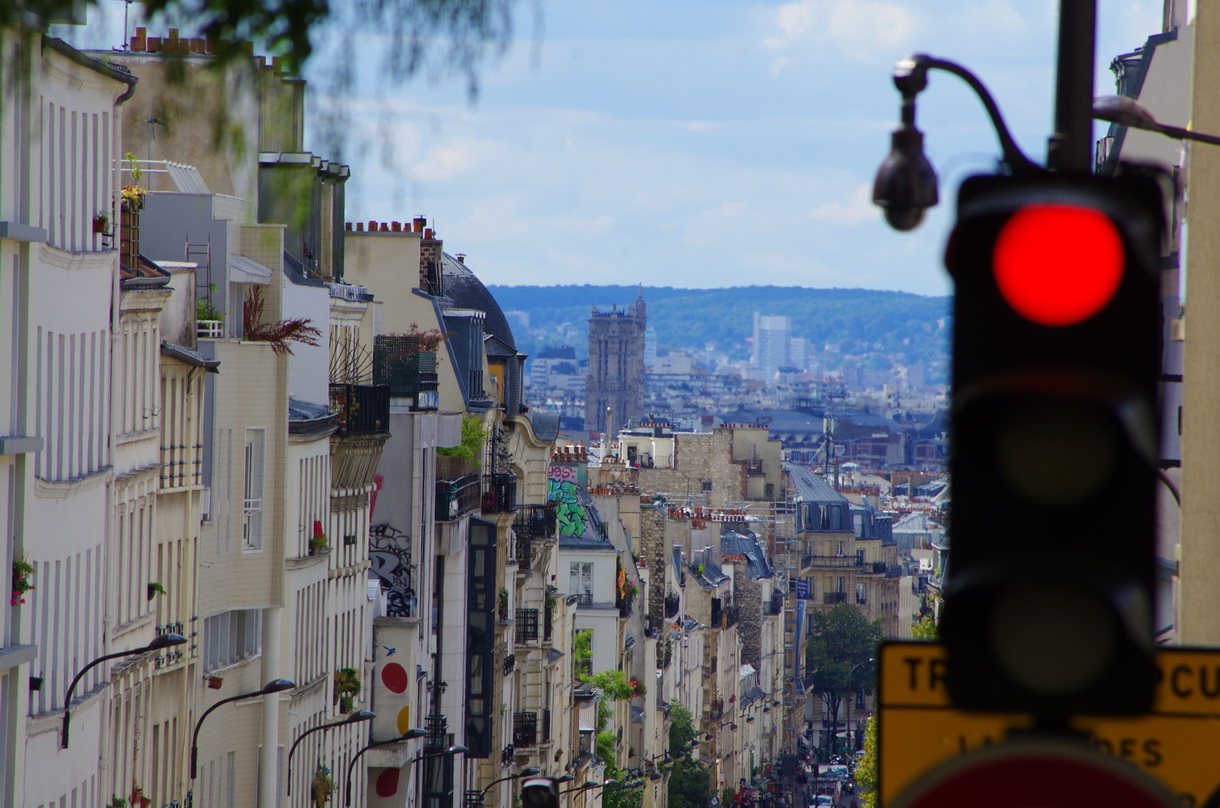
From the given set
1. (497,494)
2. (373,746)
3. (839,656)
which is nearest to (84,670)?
(373,746)

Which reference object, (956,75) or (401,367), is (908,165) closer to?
(956,75)

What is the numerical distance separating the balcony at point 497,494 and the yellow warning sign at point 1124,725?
5058cm

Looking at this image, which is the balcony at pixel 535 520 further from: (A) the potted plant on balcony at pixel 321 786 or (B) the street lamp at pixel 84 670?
(B) the street lamp at pixel 84 670

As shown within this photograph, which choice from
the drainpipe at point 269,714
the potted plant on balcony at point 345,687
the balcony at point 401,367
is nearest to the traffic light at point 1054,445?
the drainpipe at point 269,714

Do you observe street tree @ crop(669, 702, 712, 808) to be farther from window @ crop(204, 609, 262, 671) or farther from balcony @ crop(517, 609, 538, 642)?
window @ crop(204, 609, 262, 671)

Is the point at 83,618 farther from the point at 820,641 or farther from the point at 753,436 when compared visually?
the point at 820,641

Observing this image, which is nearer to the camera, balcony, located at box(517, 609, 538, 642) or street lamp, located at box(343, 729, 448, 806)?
street lamp, located at box(343, 729, 448, 806)

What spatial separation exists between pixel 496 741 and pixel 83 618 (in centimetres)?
3062

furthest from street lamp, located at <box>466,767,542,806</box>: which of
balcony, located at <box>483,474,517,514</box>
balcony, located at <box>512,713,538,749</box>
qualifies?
balcony, located at <box>483,474,517,514</box>

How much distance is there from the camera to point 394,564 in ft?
162

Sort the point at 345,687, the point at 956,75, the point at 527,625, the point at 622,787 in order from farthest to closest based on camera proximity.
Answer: the point at 622,787
the point at 527,625
the point at 345,687
the point at 956,75

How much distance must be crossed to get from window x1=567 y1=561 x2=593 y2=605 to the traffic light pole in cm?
7048

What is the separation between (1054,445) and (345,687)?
38.6 m

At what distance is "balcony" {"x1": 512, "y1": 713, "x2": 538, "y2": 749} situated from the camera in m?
59.7
